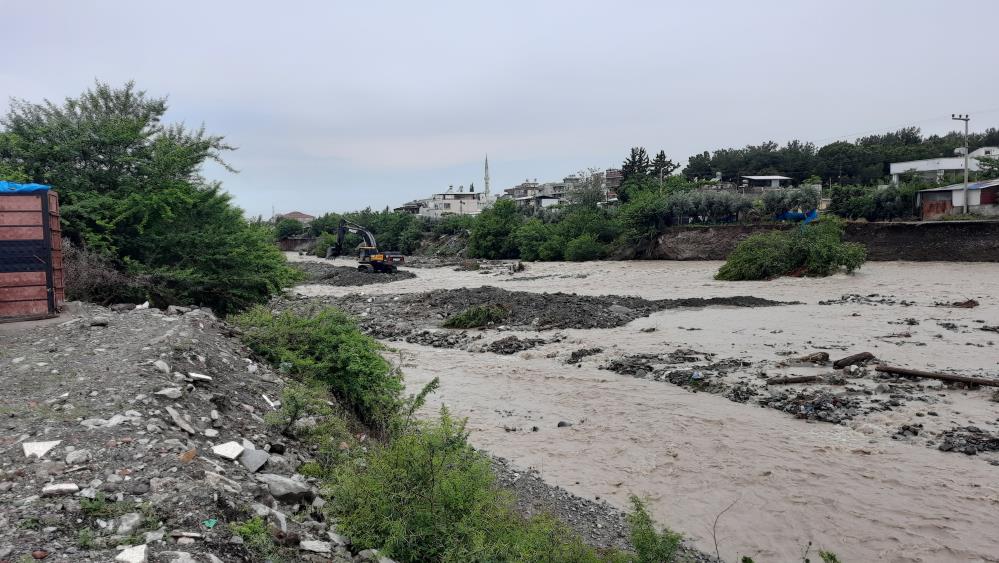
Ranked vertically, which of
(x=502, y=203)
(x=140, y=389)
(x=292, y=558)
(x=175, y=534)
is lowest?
(x=292, y=558)

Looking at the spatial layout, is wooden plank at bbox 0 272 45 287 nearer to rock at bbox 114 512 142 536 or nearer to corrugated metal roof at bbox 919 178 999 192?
rock at bbox 114 512 142 536

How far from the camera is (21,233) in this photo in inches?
298

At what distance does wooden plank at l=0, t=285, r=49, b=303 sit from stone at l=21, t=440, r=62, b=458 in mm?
4759

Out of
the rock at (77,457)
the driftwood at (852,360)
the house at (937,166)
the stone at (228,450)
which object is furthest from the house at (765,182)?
the rock at (77,457)

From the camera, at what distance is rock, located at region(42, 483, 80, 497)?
3396 millimetres

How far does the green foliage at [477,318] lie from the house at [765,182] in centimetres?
4898

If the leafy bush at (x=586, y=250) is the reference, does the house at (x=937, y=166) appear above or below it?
above

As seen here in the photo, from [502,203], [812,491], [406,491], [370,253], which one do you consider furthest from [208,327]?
[502,203]

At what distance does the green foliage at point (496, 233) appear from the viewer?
53125 millimetres

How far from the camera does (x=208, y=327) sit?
7.59 metres

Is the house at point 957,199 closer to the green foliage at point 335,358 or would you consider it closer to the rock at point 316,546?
the green foliage at point 335,358

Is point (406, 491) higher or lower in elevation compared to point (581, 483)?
higher

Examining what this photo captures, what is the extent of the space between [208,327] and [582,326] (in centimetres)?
1058

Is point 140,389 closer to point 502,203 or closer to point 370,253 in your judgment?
point 370,253
